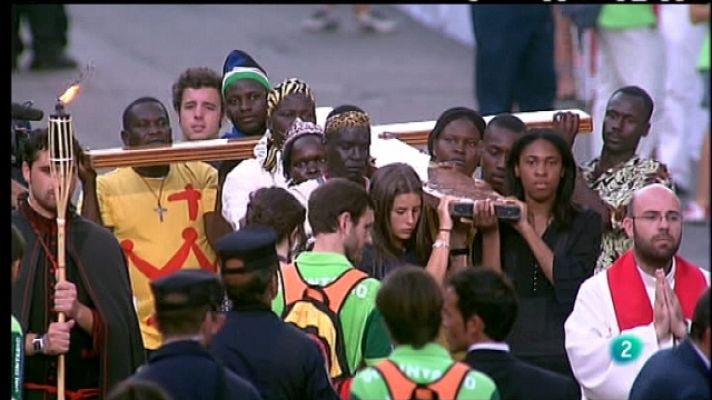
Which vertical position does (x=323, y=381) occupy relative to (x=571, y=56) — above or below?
below

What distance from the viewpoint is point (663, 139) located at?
1416 cm

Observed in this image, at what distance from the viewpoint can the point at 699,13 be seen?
1373 cm

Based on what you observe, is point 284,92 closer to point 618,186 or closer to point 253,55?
point 618,186

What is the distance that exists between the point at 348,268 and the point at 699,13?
5909 mm

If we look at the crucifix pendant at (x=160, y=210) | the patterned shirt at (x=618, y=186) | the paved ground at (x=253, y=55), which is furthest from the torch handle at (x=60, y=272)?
the paved ground at (x=253, y=55)

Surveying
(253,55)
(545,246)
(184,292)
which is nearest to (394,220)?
(545,246)

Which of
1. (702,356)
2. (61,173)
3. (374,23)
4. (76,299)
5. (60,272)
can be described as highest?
(374,23)

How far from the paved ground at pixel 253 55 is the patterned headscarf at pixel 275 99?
5.27 m

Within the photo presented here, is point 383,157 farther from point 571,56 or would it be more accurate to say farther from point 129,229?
point 571,56

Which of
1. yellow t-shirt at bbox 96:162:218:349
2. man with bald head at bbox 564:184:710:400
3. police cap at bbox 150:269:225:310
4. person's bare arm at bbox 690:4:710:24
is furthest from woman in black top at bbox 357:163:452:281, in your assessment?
person's bare arm at bbox 690:4:710:24

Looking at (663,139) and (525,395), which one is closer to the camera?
(525,395)

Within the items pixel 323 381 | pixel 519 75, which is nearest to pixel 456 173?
pixel 323 381

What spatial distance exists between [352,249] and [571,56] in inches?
312

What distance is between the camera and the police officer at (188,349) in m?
7.34
